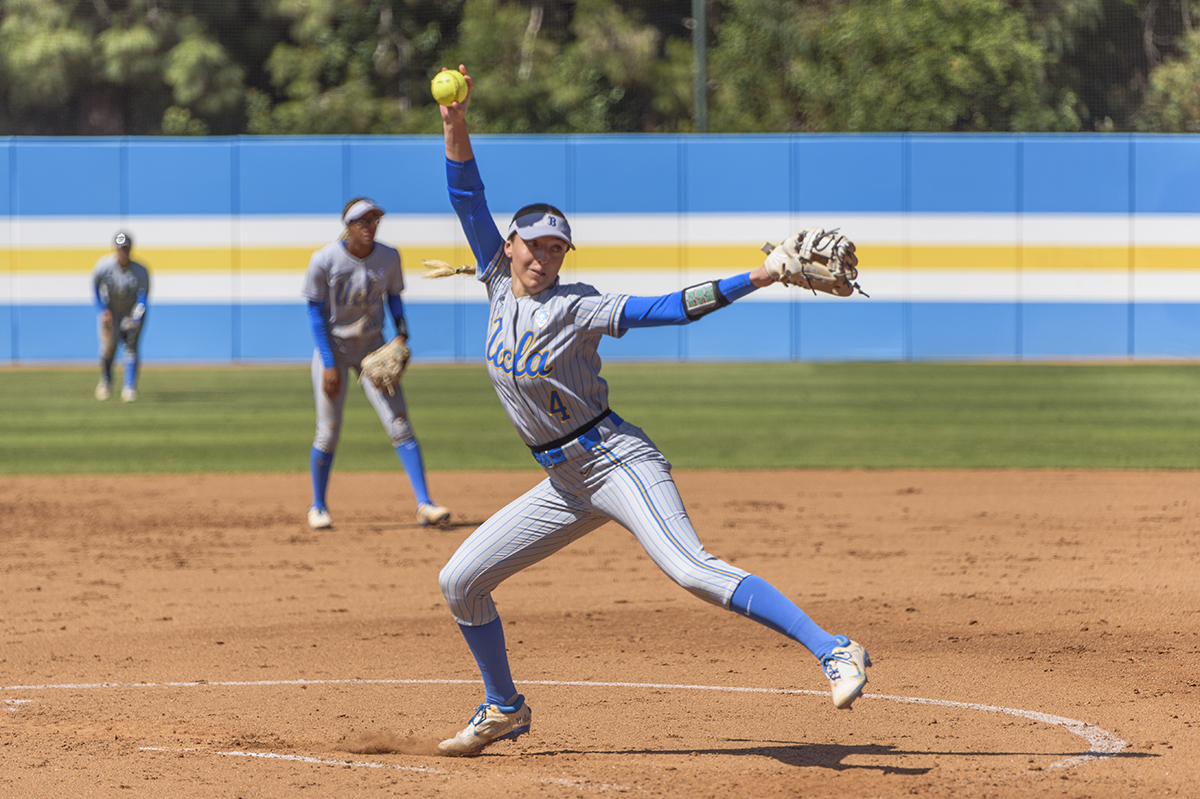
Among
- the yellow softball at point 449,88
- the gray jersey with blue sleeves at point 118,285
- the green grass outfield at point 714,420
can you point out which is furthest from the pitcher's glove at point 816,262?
the gray jersey with blue sleeves at point 118,285

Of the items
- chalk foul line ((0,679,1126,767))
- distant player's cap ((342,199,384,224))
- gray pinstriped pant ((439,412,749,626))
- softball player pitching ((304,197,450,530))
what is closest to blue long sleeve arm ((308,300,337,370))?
softball player pitching ((304,197,450,530))

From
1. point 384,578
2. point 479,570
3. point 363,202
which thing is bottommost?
point 384,578

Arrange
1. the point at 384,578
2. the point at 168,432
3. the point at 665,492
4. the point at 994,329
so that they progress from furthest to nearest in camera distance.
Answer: the point at 994,329 → the point at 168,432 → the point at 384,578 → the point at 665,492

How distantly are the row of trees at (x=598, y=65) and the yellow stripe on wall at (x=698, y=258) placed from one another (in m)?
3.89

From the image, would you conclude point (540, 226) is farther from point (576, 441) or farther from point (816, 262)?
point (816, 262)

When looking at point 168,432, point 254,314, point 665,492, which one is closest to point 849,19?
point 254,314

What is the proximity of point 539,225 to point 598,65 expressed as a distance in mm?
28097

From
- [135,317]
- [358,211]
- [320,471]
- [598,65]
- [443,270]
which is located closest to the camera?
[443,270]

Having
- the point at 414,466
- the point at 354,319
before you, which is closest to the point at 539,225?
the point at 354,319

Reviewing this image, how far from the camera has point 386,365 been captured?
28.7 ft

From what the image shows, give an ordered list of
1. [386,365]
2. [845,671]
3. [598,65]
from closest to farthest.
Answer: [845,671], [386,365], [598,65]

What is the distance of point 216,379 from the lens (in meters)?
22.1

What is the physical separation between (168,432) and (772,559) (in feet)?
29.7

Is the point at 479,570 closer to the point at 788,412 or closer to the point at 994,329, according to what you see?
the point at 788,412
